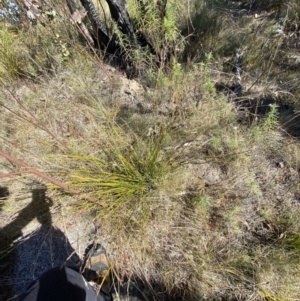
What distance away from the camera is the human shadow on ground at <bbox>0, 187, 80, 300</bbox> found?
1.45 metres

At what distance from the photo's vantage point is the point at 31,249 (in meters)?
1.53

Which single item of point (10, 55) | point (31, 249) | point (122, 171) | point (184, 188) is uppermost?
point (10, 55)

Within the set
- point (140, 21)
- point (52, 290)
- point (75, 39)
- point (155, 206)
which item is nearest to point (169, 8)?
point (140, 21)

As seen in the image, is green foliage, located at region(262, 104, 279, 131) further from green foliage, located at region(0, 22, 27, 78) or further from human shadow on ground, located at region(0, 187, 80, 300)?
green foliage, located at region(0, 22, 27, 78)

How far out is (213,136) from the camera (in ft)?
5.36

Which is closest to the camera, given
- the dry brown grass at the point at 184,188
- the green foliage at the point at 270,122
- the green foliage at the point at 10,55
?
the dry brown grass at the point at 184,188

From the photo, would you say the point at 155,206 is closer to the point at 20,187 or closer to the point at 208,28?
the point at 20,187

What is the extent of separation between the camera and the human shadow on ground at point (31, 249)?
1.45 meters

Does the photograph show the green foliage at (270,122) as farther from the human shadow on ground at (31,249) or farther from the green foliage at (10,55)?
the green foliage at (10,55)

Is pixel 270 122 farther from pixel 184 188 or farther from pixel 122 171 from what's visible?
pixel 122 171

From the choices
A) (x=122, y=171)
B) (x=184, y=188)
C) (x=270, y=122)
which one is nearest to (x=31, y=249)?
(x=122, y=171)

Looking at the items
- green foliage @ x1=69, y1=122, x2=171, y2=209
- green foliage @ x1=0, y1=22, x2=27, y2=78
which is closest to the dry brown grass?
green foliage @ x1=69, y1=122, x2=171, y2=209

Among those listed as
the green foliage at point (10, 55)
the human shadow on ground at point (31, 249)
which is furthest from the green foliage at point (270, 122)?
the green foliage at point (10, 55)

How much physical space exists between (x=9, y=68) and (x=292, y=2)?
267 centimetres
